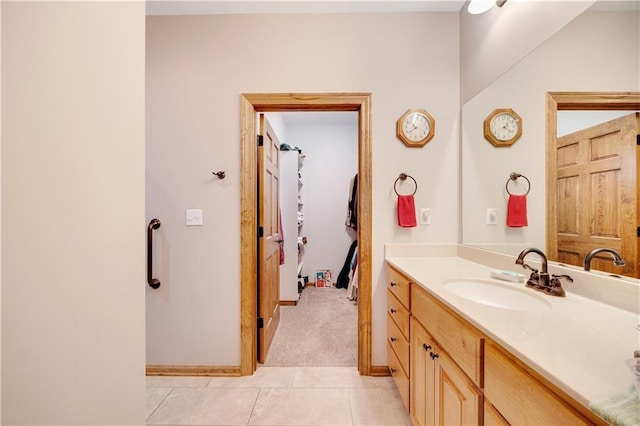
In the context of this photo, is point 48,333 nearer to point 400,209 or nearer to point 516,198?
point 400,209

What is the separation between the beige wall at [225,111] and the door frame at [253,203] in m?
0.05

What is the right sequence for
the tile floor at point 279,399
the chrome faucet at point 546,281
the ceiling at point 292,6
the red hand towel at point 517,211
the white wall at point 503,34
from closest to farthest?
the chrome faucet at point 546,281 → the white wall at point 503,34 → the red hand towel at point 517,211 → the tile floor at point 279,399 → the ceiling at point 292,6

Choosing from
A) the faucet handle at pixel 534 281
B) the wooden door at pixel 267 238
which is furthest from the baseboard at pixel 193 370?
the faucet handle at pixel 534 281

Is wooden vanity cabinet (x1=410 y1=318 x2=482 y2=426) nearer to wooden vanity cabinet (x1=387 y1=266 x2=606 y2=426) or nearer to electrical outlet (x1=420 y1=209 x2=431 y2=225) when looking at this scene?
wooden vanity cabinet (x1=387 y1=266 x2=606 y2=426)

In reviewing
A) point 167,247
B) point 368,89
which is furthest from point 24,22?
point 368,89

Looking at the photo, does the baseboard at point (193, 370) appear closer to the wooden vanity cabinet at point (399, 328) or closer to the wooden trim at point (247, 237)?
the wooden trim at point (247, 237)

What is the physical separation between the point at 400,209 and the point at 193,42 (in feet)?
6.44

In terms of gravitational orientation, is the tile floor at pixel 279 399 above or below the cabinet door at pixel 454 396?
below

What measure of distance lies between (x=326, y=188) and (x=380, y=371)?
265cm

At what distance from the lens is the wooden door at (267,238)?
196 centimetres

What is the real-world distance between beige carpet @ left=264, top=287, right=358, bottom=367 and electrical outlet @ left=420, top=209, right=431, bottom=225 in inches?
47.8

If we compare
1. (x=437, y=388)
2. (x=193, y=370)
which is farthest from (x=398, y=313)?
(x=193, y=370)

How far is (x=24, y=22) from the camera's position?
47 cm

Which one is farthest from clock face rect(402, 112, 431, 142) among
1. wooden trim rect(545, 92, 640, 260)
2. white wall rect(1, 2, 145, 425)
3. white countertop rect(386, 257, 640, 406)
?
white wall rect(1, 2, 145, 425)
